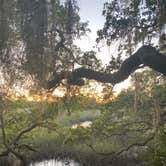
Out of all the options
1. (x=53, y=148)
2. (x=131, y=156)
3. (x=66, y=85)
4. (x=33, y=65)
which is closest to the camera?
(x=33, y=65)

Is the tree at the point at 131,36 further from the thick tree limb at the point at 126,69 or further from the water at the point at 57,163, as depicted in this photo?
the water at the point at 57,163

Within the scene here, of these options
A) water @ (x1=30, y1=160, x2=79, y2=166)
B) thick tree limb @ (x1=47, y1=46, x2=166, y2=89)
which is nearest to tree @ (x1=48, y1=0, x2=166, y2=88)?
thick tree limb @ (x1=47, y1=46, x2=166, y2=89)

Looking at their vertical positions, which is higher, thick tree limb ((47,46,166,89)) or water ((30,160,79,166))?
thick tree limb ((47,46,166,89))

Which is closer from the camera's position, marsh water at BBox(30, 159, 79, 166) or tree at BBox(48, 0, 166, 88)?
tree at BBox(48, 0, 166, 88)

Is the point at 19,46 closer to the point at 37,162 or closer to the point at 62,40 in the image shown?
the point at 62,40

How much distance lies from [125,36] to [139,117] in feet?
22.7

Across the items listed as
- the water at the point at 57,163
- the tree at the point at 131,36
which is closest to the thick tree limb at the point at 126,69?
the tree at the point at 131,36

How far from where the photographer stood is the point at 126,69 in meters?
7.90

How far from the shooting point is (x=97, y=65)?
916cm

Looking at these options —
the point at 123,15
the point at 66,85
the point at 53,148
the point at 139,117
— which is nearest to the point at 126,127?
the point at 139,117

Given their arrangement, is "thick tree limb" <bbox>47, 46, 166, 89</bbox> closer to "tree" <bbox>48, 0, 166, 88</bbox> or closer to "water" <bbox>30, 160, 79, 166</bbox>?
"tree" <bbox>48, 0, 166, 88</bbox>

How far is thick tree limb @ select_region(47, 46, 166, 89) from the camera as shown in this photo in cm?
747

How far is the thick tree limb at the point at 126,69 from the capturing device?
747cm

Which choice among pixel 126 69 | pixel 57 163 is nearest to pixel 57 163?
pixel 57 163
